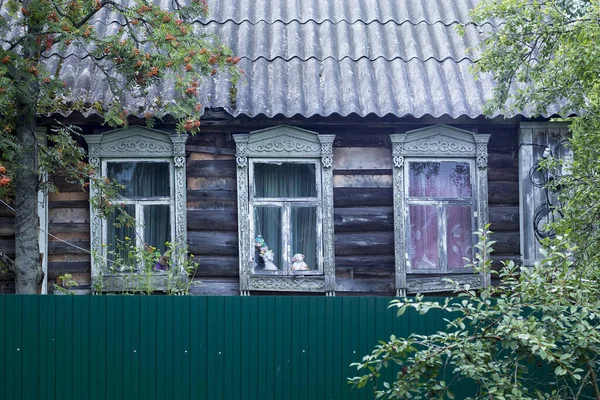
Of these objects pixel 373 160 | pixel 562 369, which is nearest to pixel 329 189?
pixel 373 160

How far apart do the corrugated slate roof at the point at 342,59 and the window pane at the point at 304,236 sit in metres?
1.28

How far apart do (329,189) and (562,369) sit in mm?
4424

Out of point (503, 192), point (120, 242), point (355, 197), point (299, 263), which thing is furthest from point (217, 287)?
point (503, 192)

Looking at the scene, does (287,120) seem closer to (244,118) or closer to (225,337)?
(244,118)

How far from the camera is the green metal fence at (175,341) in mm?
6973

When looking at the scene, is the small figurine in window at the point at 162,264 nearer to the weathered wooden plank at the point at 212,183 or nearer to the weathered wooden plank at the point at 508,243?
the weathered wooden plank at the point at 212,183

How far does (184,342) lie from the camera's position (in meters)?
7.01

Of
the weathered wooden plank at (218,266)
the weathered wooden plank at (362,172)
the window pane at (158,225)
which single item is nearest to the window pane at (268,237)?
the weathered wooden plank at (218,266)

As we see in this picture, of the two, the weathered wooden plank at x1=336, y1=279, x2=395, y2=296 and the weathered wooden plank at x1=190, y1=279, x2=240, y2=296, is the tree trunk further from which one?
the weathered wooden plank at x1=336, y1=279, x2=395, y2=296

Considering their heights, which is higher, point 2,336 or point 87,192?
point 87,192

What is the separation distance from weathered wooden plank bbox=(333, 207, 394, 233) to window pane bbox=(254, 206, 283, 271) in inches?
28.6

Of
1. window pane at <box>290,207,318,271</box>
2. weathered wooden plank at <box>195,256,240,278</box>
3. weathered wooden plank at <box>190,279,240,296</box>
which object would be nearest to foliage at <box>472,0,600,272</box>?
window pane at <box>290,207,318,271</box>

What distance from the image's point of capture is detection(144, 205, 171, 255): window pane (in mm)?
9586

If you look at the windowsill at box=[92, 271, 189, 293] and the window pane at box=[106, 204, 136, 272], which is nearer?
the windowsill at box=[92, 271, 189, 293]
